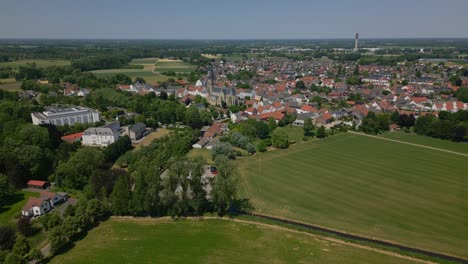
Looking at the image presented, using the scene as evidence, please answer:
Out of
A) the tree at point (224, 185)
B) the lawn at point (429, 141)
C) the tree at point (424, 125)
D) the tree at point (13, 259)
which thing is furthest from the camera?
the tree at point (424, 125)

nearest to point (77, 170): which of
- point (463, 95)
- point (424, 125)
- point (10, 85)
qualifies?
point (424, 125)

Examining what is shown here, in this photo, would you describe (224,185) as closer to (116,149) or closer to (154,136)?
(116,149)

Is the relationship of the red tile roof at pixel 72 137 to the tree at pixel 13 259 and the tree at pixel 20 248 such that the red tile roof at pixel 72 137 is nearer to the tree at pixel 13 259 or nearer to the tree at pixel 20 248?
the tree at pixel 20 248

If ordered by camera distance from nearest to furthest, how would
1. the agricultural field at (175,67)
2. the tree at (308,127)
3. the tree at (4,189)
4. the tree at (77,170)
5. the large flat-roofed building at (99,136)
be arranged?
the tree at (4,189) < the tree at (77,170) < the large flat-roofed building at (99,136) < the tree at (308,127) < the agricultural field at (175,67)

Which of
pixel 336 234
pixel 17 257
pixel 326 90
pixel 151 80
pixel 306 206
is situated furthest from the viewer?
pixel 151 80

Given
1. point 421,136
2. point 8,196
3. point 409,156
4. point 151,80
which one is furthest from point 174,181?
point 151,80

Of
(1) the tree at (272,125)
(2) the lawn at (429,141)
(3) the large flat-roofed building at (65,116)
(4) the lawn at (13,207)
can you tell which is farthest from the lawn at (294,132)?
(4) the lawn at (13,207)

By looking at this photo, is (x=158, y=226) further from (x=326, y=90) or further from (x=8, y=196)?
(x=326, y=90)
